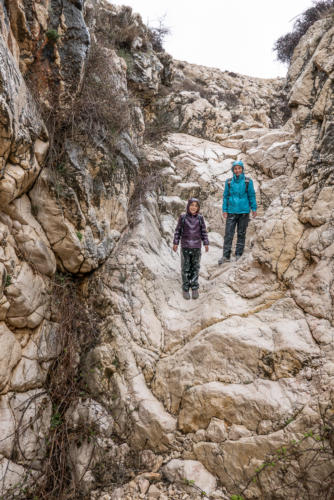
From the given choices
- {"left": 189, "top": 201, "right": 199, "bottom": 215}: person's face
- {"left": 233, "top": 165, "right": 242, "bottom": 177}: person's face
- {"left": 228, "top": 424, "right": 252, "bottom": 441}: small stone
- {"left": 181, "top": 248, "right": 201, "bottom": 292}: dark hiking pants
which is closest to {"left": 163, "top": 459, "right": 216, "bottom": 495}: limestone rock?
{"left": 228, "top": 424, "right": 252, "bottom": 441}: small stone

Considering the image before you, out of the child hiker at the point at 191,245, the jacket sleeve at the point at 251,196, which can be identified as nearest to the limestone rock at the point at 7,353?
the child hiker at the point at 191,245

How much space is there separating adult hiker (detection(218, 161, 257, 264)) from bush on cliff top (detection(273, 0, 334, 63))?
26.9ft

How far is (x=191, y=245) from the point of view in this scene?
511 cm

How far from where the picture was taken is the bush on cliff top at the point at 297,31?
10.1m

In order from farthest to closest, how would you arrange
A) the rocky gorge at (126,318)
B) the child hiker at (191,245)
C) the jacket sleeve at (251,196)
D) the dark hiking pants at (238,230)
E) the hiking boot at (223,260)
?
the hiking boot at (223,260) < the dark hiking pants at (238,230) < the jacket sleeve at (251,196) < the child hiker at (191,245) < the rocky gorge at (126,318)

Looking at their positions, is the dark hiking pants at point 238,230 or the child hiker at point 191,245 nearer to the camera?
the child hiker at point 191,245

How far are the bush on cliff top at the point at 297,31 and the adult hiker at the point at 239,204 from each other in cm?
820

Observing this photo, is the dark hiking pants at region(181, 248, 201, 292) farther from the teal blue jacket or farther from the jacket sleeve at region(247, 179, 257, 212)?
the jacket sleeve at region(247, 179, 257, 212)

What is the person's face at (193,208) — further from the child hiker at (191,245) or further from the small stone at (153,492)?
the small stone at (153,492)

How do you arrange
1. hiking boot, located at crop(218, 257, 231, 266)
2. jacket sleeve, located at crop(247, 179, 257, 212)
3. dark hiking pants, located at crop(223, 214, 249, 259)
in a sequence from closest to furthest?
jacket sleeve, located at crop(247, 179, 257, 212)
dark hiking pants, located at crop(223, 214, 249, 259)
hiking boot, located at crop(218, 257, 231, 266)

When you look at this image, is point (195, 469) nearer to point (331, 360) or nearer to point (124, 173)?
point (331, 360)

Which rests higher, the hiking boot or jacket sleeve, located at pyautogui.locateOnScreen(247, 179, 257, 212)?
jacket sleeve, located at pyautogui.locateOnScreen(247, 179, 257, 212)

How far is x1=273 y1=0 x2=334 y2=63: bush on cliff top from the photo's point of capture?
10.1m

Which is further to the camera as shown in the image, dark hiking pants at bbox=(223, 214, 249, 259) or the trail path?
dark hiking pants at bbox=(223, 214, 249, 259)
